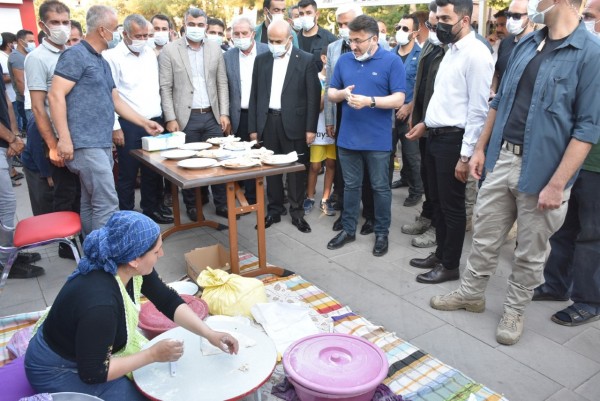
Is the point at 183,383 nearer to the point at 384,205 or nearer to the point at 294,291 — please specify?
the point at 294,291

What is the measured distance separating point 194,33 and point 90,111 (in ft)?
5.09

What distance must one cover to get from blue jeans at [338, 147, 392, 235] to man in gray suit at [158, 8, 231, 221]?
1468 mm

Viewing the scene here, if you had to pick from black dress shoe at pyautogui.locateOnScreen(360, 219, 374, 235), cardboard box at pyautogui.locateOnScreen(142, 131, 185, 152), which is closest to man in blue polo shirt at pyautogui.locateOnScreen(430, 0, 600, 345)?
black dress shoe at pyautogui.locateOnScreen(360, 219, 374, 235)

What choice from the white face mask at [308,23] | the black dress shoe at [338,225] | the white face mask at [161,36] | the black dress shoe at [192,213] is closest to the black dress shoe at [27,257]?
the black dress shoe at [192,213]

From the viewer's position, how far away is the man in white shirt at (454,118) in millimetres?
3033

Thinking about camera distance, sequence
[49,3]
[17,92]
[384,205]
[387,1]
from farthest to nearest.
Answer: [17,92] → [387,1] → [384,205] → [49,3]

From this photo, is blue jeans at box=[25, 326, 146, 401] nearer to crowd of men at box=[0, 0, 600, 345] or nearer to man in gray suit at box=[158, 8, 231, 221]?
crowd of men at box=[0, 0, 600, 345]

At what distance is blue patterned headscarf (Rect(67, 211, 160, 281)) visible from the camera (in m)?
1.72

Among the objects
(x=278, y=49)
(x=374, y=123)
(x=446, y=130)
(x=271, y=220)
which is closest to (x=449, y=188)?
(x=446, y=130)

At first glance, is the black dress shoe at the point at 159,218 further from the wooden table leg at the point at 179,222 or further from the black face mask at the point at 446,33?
the black face mask at the point at 446,33

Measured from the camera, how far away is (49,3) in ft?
12.3

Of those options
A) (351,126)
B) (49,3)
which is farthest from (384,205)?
(49,3)

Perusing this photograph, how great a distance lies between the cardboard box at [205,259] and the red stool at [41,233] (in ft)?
2.63

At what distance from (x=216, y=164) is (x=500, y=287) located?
2308 millimetres
